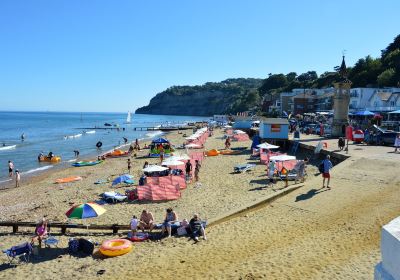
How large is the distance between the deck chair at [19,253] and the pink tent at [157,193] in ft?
22.6

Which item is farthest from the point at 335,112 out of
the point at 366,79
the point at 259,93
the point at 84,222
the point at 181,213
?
the point at 259,93

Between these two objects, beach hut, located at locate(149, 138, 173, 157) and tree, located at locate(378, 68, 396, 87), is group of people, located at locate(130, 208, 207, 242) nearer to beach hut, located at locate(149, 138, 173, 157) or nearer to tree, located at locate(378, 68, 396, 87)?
beach hut, located at locate(149, 138, 173, 157)

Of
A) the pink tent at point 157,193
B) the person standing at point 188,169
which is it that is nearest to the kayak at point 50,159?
the person standing at point 188,169

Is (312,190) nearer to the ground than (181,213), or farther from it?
farther from it

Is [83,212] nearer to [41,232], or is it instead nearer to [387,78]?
[41,232]

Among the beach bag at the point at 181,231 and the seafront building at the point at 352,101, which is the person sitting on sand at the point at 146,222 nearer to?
the beach bag at the point at 181,231

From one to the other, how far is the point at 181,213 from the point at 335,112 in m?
22.1

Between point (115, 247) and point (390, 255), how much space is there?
9.13 meters

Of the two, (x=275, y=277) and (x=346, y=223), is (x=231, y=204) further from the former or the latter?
(x=275, y=277)

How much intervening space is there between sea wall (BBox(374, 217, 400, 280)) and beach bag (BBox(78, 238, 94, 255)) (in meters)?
9.35

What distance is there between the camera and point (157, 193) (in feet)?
58.0

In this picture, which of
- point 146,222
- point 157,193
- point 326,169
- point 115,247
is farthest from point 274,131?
point 115,247

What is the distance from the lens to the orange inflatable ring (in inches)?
432

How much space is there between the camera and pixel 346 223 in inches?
450
